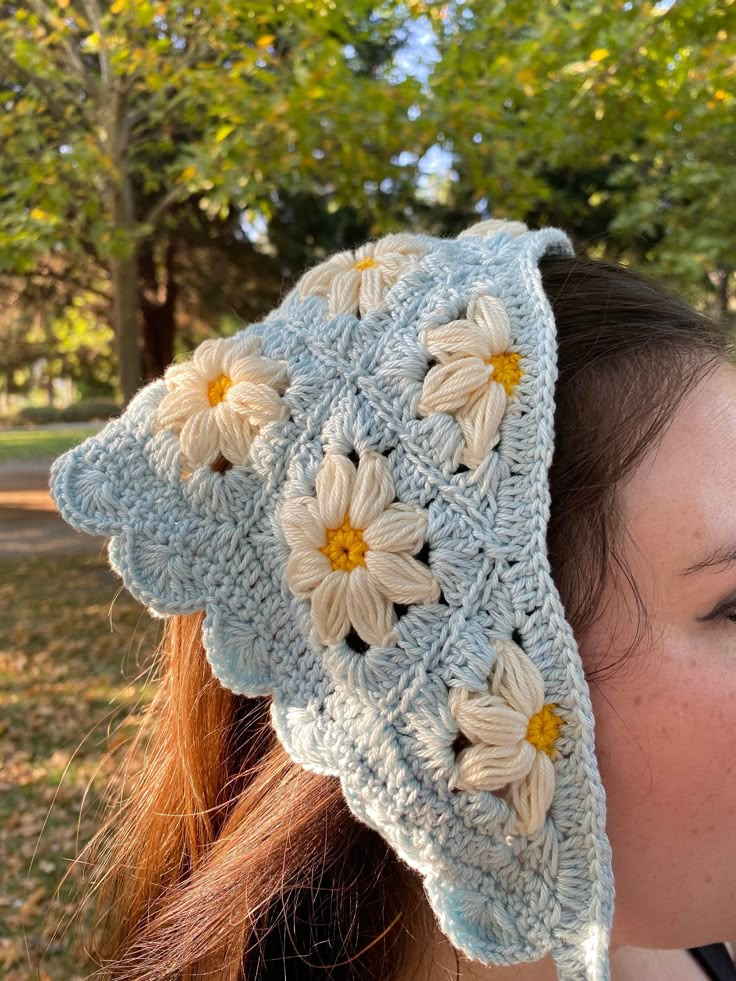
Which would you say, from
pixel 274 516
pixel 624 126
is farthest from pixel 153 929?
pixel 624 126

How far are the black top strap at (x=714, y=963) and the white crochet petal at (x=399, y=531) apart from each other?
1457mm

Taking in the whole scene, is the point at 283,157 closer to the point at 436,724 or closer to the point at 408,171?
the point at 408,171

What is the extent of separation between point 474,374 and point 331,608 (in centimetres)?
42

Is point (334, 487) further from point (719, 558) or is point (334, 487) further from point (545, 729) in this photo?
point (719, 558)

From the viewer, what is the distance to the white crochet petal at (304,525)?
115cm

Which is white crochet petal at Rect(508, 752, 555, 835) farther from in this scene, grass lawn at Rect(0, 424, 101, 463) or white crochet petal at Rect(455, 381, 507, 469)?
grass lawn at Rect(0, 424, 101, 463)

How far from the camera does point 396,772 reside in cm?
107

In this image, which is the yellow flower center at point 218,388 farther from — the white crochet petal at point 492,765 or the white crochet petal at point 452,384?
the white crochet petal at point 492,765

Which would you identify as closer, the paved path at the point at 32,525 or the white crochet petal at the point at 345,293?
the white crochet petal at the point at 345,293

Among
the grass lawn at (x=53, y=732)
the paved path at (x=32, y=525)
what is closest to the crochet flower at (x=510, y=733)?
the grass lawn at (x=53, y=732)

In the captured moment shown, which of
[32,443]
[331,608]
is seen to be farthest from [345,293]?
[32,443]

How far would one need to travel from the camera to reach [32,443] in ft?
71.1

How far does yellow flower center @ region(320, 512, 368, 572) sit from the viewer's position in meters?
1.15

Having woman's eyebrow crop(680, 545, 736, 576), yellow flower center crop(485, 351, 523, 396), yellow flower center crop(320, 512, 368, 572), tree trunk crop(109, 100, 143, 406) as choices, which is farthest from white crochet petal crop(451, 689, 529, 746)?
tree trunk crop(109, 100, 143, 406)
